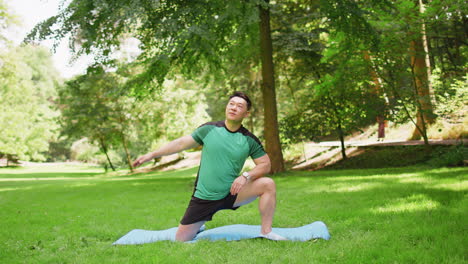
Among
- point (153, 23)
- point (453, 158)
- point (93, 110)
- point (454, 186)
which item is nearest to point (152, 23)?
point (153, 23)

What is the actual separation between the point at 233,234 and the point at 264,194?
2.64 feet

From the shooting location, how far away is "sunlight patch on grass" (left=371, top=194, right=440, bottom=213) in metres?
5.71

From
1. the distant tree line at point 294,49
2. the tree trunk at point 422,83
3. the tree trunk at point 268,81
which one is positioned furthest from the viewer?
the tree trunk at point 268,81

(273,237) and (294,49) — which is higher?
(294,49)

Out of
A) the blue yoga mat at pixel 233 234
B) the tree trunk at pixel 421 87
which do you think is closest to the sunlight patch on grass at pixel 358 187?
the blue yoga mat at pixel 233 234

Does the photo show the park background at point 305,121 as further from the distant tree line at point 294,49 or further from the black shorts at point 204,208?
the black shorts at point 204,208

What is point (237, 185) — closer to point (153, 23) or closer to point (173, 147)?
point (173, 147)

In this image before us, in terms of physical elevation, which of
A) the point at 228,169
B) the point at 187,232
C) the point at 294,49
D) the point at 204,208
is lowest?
the point at 187,232

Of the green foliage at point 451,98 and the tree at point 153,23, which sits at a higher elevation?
the tree at point 153,23

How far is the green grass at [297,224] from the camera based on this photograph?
13.0ft

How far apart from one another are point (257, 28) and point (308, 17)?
238cm

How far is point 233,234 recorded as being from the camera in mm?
5105

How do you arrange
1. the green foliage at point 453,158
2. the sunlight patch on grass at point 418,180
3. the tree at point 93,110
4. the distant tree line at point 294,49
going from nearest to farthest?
the sunlight patch on grass at point 418,180 < the distant tree line at point 294,49 < the green foliage at point 453,158 < the tree at point 93,110

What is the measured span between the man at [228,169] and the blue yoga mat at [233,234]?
0.31 meters
